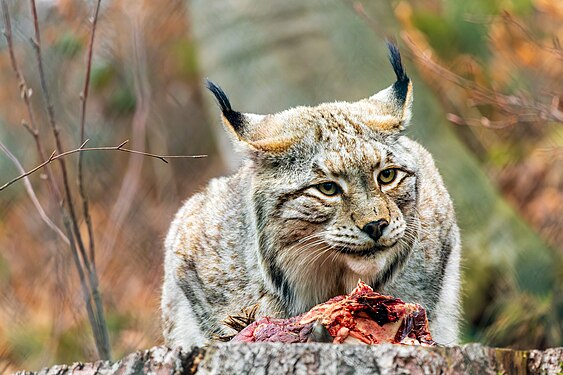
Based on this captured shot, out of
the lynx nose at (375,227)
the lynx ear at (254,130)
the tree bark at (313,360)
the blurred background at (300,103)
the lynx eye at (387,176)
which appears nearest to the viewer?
the tree bark at (313,360)

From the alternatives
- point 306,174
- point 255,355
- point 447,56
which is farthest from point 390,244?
point 447,56

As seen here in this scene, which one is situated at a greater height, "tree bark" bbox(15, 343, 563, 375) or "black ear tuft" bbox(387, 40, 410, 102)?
"black ear tuft" bbox(387, 40, 410, 102)

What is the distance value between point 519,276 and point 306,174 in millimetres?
4092

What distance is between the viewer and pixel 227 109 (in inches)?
176

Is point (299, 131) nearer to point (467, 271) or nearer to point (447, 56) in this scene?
point (467, 271)

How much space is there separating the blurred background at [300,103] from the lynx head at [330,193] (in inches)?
92.9

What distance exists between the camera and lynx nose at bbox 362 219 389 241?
3957 millimetres

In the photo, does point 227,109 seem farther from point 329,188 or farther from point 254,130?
point 329,188

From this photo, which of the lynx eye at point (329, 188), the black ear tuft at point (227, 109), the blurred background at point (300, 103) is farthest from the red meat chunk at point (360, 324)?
the blurred background at point (300, 103)

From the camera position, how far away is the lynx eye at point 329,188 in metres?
4.12

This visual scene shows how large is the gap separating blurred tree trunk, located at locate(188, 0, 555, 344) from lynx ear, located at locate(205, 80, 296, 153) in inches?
151

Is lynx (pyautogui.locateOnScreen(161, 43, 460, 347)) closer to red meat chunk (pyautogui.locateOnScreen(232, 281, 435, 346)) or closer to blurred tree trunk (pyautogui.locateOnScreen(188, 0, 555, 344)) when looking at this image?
red meat chunk (pyautogui.locateOnScreen(232, 281, 435, 346))

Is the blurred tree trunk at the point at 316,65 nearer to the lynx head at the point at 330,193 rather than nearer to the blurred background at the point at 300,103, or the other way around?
the blurred background at the point at 300,103

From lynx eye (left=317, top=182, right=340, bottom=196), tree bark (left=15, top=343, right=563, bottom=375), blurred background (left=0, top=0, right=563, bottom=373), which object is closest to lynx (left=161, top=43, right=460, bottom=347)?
lynx eye (left=317, top=182, right=340, bottom=196)
